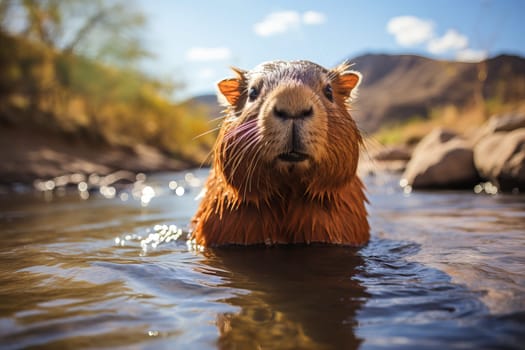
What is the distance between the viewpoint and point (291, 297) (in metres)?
2.42

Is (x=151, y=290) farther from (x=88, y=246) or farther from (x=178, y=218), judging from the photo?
(x=178, y=218)

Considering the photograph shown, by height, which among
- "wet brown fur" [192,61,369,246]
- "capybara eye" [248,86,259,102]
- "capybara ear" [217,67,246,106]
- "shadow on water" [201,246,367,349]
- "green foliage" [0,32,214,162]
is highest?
"green foliage" [0,32,214,162]

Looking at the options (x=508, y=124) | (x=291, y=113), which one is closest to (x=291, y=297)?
(x=291, y=113)

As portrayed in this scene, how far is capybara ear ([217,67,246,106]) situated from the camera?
3881 millimetres

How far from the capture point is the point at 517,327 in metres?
1.90

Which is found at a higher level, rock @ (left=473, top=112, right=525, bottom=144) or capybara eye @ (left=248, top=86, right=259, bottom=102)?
rock @ (left=473, top=112, right=525, bottom=144)

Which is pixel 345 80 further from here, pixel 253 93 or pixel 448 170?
pixel 448 170

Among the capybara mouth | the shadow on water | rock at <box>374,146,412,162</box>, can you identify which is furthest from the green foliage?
the capybara mouth

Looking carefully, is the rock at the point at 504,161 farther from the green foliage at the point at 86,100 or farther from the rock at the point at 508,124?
the green foliage at the point at 86,100

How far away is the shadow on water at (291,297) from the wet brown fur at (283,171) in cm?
16

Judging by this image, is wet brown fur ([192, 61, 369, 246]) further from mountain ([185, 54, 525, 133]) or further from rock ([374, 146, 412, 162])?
mountain ([185, 54, 525, 133])

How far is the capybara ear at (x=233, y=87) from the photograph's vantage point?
388 cm

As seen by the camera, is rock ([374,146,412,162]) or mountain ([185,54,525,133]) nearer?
rock ([374,146,412,162])

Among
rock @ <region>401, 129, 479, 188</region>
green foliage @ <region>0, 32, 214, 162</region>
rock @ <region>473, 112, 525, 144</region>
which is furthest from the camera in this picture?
green foliage @ <region>0, 32, 214, 162</region>
